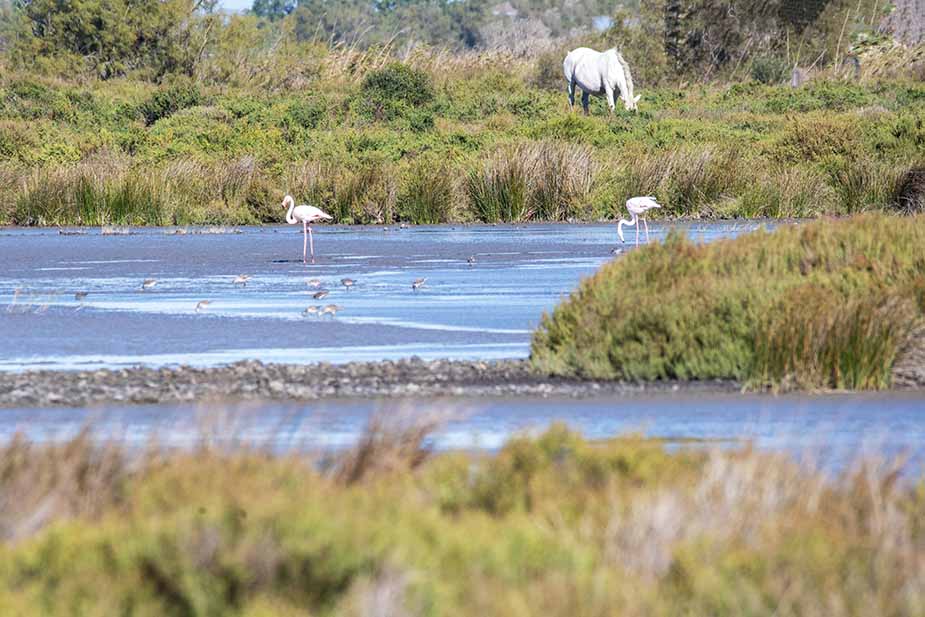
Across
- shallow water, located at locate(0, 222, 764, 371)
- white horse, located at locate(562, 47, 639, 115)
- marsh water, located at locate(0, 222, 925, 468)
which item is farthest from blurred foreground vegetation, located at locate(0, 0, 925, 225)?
shallow water, located at locate(0, 222, 764, 371)

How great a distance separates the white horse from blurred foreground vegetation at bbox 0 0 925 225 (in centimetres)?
127

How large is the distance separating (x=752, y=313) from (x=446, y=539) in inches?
325

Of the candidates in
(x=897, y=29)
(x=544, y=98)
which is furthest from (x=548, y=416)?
(x=897, y=29)

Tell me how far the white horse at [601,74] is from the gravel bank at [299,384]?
40.8 m

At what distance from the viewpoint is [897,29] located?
89.4 meters

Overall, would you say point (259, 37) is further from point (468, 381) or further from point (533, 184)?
point (468, 381)

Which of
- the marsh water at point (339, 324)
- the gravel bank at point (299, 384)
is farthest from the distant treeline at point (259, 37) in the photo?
the gravel bank at point (299, 384)

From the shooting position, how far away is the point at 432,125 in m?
54.4

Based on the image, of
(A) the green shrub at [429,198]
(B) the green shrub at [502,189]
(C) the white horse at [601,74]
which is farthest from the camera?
(C) the white horse at [601,74]

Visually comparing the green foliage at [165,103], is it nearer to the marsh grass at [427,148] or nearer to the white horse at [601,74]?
the marsh grass at [427,148]

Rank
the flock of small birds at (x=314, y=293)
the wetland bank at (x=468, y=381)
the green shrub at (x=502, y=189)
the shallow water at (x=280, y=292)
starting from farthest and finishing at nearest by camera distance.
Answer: the green shrub at (x=502, y=189) → the flock of small birds at (x=314, y=293) → the shallow water at (x=280, y=292) → the wetland bank at (x=468, y=381)

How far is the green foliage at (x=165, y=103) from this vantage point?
5769cm

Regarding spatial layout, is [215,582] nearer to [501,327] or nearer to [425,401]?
[425,401]

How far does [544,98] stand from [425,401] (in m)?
49.0
